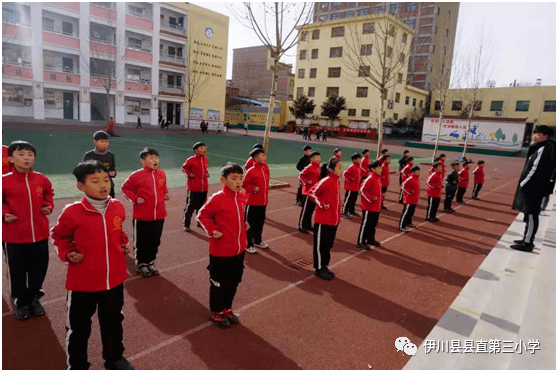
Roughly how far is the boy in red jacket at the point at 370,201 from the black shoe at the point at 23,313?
5.13 metres

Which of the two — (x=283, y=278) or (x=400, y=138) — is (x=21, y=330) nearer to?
(x=283, y=278)

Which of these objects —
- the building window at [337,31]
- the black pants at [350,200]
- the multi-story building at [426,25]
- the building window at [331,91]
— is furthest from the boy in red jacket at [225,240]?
the multi-story building at [426,25]

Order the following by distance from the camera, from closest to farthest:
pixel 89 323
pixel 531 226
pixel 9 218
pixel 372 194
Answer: pixel 89 323, pixel 9 218, pixel 372 194, pixel 531 226

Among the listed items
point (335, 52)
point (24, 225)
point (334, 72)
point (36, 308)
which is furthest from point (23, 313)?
point (335, 52)

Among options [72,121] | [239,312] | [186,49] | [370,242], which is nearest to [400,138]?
[186,49]

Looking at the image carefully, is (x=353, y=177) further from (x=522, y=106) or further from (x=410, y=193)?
(x=522, y=106)

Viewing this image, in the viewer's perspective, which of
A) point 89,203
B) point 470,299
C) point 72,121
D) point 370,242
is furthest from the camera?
point 72,121

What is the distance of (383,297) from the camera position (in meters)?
4.77

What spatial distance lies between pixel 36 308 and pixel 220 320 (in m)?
1.97

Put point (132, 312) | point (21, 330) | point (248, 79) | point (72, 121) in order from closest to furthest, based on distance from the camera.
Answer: point (21, 330), point (132, 312), point (72, 121), point (248, 79)

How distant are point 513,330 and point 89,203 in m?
4.62

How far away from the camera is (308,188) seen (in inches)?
308

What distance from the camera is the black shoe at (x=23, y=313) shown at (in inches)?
145

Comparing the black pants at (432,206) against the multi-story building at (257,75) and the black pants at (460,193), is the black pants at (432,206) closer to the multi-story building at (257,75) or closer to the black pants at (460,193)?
the black pants at (460,193)
